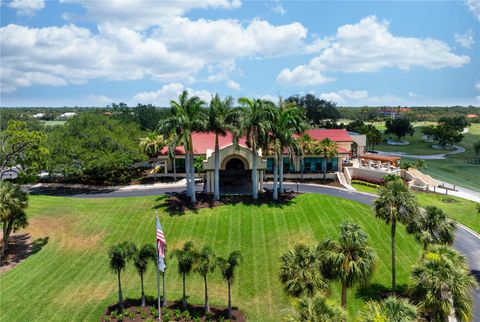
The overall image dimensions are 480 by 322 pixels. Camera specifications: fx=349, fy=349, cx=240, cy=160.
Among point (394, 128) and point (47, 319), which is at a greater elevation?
point (394, 128)

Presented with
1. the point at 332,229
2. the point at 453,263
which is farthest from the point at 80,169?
the point at 453,263

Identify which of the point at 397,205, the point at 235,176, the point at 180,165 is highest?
the point at 397,205

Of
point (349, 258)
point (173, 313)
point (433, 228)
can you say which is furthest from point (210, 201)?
point (433, 228)

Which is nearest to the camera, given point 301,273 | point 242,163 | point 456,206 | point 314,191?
point 301,273

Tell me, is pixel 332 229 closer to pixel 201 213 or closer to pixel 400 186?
pixel 400 186

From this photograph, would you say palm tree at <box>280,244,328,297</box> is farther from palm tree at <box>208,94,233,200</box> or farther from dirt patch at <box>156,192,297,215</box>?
palm tree at <box>208,94,233,200</box>

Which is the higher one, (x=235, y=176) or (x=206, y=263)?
(x=235, y=176)

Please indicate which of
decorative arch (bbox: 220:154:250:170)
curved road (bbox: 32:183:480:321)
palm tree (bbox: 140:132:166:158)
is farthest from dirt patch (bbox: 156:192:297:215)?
palm tree (bbox: 140:132:166:158)

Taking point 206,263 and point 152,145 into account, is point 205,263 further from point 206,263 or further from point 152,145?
point 152,145
